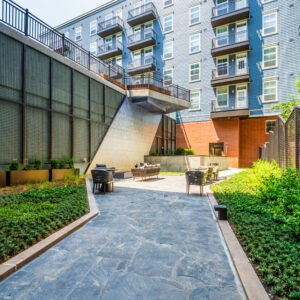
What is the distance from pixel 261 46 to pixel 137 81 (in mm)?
13928

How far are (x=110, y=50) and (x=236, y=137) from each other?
792 inches

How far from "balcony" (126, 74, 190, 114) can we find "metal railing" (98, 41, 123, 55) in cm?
1371

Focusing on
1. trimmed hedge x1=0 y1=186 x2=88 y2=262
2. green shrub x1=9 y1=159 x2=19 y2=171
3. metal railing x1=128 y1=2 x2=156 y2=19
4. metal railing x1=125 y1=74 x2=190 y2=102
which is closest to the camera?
trimmed hedge x1=0 y1=186 x2=88 y2=262

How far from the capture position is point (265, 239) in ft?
10.8

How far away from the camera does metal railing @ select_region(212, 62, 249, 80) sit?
827 inches

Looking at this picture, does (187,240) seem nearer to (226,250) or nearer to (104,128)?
(226,250)

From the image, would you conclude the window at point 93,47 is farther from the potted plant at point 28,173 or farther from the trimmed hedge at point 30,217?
the trimmed hedge at point 30,217

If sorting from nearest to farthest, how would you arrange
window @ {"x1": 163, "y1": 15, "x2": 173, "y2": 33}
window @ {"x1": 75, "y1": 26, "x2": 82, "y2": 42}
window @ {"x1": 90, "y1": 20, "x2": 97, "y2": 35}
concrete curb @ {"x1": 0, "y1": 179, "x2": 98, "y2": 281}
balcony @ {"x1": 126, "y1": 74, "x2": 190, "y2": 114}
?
1. concrete curb @ {"x1": 0, "y1": 179, "x2": 98, "y2": 281}
2. balcony @ {"x1": 126, "y1": 74, "x2": 190, "y2": 114}
3. window @ {"x1": 163, "y1": 15, "x2": 173, "y2": 33}
4. window @ {"x1": 90, "y1": 20, "x2": 97, "y2": 35}
5. window @ {"x1": 75, "y1": 26, "x2": 82, "y2": 42}

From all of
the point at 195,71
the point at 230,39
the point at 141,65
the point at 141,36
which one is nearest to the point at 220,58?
the point at 230,39

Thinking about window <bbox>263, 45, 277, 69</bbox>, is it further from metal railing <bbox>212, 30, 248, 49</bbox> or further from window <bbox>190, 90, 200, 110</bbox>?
window <bbox>190, 90, 200, 110</bbox>

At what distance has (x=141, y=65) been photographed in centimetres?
2573

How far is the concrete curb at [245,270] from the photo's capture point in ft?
6.83

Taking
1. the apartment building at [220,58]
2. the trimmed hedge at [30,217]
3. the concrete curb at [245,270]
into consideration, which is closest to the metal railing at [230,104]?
the apartment building at [220,58]

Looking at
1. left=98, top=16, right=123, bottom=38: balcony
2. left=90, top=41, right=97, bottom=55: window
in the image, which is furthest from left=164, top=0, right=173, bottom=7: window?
left=90, top=41, right=97, bottom=55: window
